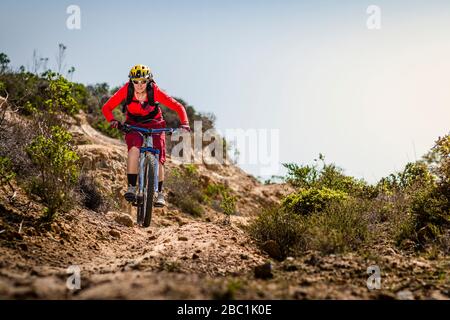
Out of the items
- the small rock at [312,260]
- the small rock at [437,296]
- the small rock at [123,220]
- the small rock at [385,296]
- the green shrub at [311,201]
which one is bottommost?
the small rock at [437,296]

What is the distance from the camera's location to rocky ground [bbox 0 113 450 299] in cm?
286

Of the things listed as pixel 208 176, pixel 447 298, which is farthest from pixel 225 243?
pixel 208 176

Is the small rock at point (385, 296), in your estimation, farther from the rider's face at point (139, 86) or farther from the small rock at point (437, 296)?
the rider's face at point (139, 86)

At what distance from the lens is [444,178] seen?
6504mm

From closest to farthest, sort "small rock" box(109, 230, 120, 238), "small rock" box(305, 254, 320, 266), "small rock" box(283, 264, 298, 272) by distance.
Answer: "small rock" box(283, 264, 298, 272) → "small rock" box(305, 254, 320, 266) → "small rock" box(109, 230, 120, 238)

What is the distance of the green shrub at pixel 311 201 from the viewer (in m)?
7.80

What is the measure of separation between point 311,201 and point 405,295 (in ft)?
15.3

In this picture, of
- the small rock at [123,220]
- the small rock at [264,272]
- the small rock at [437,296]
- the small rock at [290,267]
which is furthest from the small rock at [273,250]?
the small rock at [123,220]

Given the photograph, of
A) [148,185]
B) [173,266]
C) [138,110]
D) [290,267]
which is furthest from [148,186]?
[290,267]

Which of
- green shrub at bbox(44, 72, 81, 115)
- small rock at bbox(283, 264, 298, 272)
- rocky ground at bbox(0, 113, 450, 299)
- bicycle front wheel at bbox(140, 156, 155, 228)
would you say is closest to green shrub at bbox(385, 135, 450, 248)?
rocky ground at bbox(0, 113, 450, 299)

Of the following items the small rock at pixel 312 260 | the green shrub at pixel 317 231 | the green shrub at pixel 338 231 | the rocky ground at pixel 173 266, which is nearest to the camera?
the rocky ground at pixel 173 266

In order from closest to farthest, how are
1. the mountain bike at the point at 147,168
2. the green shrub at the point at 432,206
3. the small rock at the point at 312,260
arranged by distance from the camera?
the small rock at the point at 312,260
the green shrub at the point at 432,206
the mountain bike at the point at 147,168

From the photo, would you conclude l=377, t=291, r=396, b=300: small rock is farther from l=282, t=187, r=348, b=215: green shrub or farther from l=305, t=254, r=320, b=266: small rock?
l=282, t=187, r=348, b=215: green shrub
